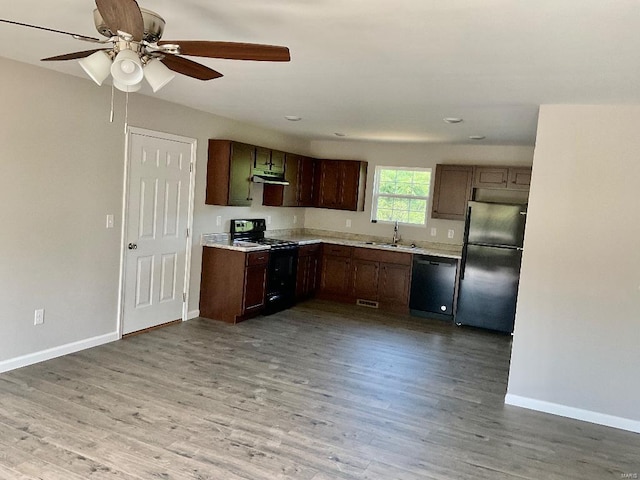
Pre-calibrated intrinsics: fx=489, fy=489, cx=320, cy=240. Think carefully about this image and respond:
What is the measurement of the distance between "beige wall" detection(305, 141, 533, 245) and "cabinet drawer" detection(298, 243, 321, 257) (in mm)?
814

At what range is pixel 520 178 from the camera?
6180mm

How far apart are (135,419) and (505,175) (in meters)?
5.13

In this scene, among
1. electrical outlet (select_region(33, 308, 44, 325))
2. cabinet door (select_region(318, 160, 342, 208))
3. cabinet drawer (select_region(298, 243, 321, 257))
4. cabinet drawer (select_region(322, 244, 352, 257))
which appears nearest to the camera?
electrical outlet (select_region(33, 308, 44, 325))

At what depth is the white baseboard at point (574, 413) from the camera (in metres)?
3.64

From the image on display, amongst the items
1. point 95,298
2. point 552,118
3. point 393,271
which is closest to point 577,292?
point 552,118

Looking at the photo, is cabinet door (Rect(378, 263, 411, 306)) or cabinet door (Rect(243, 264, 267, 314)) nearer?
cabinet door (Rect(243, 264, 267, 314))

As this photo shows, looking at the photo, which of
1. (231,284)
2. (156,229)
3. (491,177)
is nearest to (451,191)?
(491,177)

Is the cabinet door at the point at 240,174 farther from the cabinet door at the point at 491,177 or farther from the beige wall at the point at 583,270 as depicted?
the beige wall at the point at 583,270

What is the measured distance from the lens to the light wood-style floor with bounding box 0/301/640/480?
276 centimetres

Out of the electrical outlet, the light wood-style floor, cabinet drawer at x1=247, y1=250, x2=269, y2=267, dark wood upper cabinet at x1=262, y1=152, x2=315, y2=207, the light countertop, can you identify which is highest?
dark wood upper cabinet at x1=262, y1=152, x2=315, y2=207

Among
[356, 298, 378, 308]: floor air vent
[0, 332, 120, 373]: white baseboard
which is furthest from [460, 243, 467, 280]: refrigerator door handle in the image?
[0, 332, 120, 373]: white baseboard

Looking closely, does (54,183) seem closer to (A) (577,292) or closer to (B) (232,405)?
(B) (232,405)

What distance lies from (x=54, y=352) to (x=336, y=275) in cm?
386

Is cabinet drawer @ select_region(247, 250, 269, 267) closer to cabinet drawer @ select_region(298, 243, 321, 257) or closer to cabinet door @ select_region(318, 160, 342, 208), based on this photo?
cabinet drawer @ select_region(298, 243, 321, 257)
